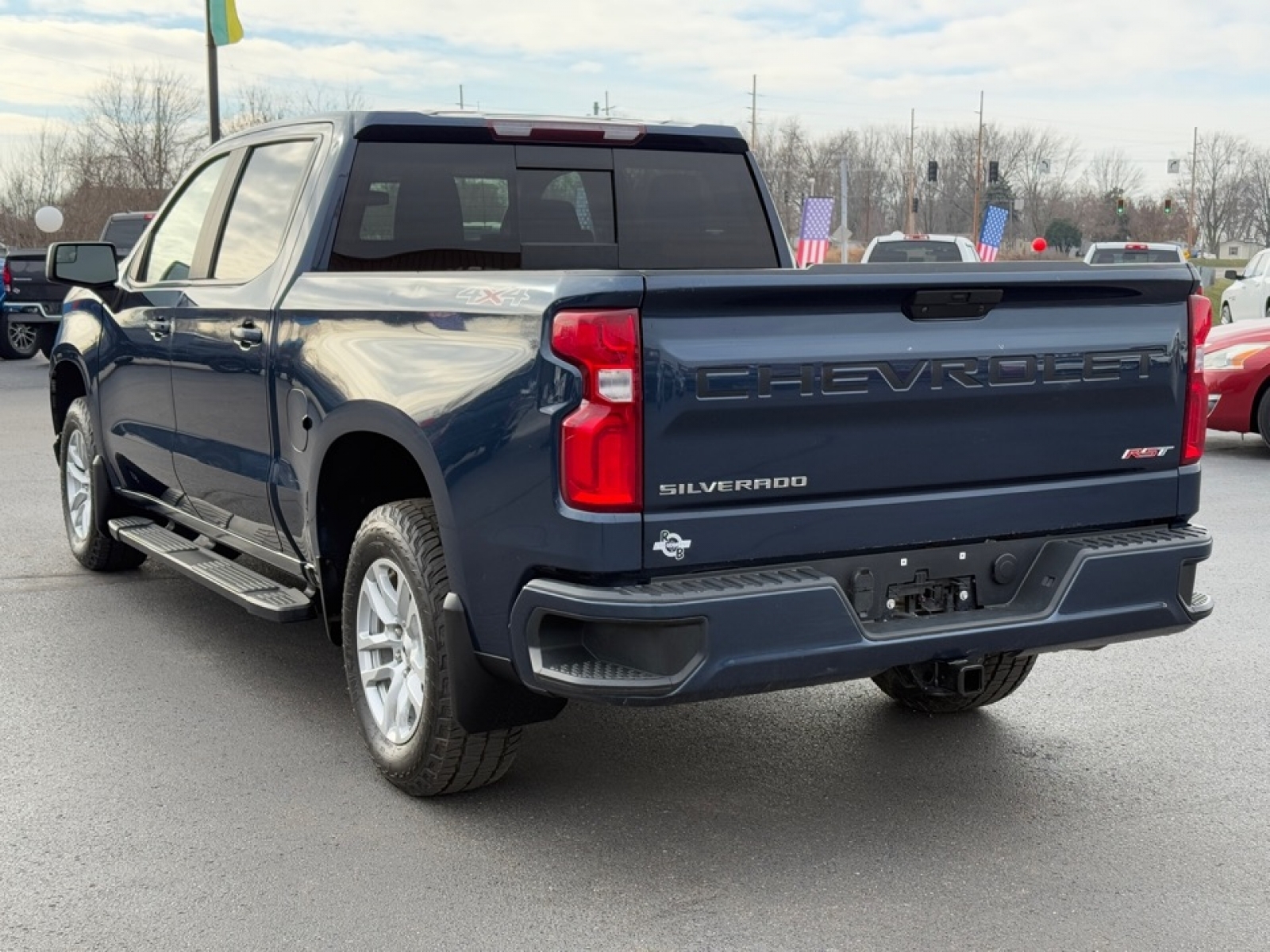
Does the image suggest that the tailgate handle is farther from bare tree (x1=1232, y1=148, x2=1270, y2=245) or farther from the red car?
bare tree (x1=1232, y1=148, x2=1270, y2=245)

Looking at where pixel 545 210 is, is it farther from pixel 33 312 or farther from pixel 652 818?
pixel 33 312

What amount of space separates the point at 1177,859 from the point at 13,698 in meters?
3.98

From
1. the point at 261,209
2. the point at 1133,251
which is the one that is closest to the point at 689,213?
the point at 261,209

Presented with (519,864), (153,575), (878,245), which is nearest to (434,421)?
(519,864)

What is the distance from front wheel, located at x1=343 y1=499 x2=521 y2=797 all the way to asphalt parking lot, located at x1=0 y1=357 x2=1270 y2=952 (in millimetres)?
146

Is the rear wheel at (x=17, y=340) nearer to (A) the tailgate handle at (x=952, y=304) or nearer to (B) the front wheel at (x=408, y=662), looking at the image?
(B) the front wheel at (x=408, y=662)

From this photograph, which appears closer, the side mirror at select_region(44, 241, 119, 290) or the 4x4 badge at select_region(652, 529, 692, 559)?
the 4x4 badge at select_region(652, 529, 692, 559)

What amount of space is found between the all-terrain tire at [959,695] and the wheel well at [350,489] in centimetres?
173

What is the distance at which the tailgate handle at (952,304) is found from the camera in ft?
12.5

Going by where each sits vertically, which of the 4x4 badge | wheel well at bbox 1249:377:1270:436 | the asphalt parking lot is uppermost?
the 4x4 badge

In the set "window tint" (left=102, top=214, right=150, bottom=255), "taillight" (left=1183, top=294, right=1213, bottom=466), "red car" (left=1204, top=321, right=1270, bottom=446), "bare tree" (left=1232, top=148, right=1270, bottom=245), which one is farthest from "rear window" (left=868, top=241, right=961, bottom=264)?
"bare tree" (left=1232, top=148, right=1270, bottom=245)

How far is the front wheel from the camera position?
4035 mm

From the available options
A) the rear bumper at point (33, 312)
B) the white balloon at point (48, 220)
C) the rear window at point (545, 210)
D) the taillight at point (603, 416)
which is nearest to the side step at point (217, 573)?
the rear window at point (545, 210)

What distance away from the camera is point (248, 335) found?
505 cm
